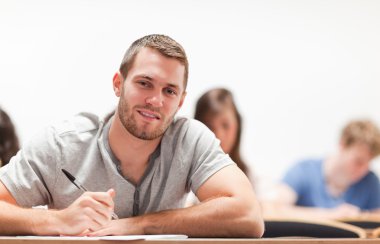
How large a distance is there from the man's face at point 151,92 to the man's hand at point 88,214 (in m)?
0.21

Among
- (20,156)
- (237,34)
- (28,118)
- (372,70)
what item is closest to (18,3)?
(28,118)

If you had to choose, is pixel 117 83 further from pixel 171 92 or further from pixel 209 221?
pixel 209 221

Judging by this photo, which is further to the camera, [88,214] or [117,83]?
[117,83]

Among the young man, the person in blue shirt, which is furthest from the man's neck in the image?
the person in blue shirt

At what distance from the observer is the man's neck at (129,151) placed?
1445mm

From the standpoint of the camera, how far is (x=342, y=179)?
3.40m

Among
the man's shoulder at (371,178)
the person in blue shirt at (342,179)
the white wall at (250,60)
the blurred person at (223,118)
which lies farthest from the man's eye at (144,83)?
the man's shoulder at (371,178)

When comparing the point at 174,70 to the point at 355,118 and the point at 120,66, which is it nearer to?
the point at 120,66

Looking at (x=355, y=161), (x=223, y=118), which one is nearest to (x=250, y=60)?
(x=355, y=161)

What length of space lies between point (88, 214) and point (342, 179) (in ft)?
7.97

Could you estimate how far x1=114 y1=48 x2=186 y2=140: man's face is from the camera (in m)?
1.34

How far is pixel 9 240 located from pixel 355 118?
300 centimetres

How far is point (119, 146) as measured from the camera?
145 centimetres

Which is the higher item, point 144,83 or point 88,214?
point 144,83
